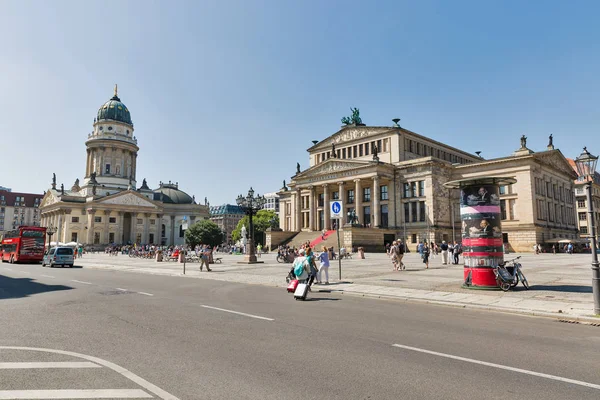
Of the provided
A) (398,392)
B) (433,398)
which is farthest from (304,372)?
(433,398)

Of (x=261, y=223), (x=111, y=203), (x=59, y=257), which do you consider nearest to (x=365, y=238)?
(x=59, y=257)

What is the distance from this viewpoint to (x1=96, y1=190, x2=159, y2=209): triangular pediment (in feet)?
339

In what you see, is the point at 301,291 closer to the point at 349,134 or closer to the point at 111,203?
the point at 349,134

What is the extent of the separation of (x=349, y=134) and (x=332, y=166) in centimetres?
829

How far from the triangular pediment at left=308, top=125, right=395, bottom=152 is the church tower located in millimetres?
62276

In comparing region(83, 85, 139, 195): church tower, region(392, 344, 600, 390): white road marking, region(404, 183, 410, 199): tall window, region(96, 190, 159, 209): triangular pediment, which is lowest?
region(392, 344, 600, 390): white road marking

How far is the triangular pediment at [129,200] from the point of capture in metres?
103

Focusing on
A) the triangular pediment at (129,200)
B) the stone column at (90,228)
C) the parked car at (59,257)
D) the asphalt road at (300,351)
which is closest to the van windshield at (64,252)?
the parked car at (59,257)

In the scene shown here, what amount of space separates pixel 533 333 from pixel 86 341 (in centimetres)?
907

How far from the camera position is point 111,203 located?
10350 cm

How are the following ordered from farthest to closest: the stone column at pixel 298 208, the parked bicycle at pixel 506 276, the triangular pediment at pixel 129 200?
the triangular pediment at pixel 129 200 → the stone column at pixel 298 208 → the parked bicycle at pixel 506 276

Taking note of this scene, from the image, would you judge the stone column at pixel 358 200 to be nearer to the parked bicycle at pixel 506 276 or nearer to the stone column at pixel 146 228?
the parked bicycle at pixel 506 276

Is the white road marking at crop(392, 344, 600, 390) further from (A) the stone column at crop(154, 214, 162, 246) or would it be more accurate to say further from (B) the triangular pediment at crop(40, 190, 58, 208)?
(B) the triangular pediment at crop(40, 190, 58, 208)

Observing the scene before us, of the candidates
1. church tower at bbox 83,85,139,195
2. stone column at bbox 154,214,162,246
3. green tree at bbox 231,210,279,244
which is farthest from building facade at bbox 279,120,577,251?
church tower at bbox 83,85,139,195
